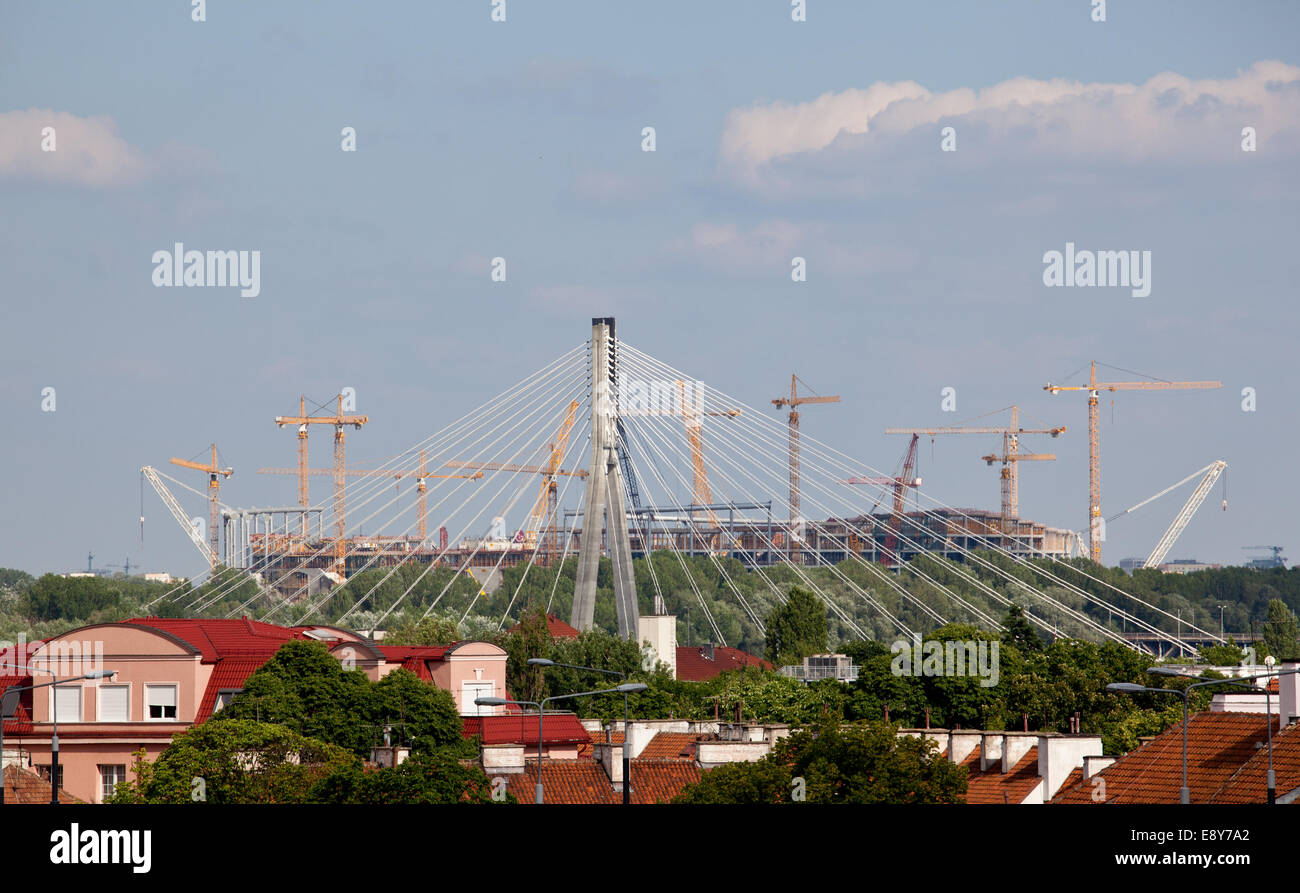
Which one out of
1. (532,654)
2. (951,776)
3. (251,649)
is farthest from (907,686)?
(951,776)

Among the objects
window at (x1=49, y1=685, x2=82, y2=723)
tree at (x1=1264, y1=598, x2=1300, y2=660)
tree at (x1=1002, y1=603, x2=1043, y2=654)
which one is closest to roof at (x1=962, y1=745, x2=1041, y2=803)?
window at (x1=49, y1=685, x2=82, y2=723)

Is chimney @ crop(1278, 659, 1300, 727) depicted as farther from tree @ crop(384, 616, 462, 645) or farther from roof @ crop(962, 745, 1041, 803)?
tree @ crop(384, 616, 462, 645)

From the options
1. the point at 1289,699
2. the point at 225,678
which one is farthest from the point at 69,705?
the point at 1289,699

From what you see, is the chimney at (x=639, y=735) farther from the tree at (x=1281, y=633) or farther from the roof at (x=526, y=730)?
the tree at (x=1281, y=633)
